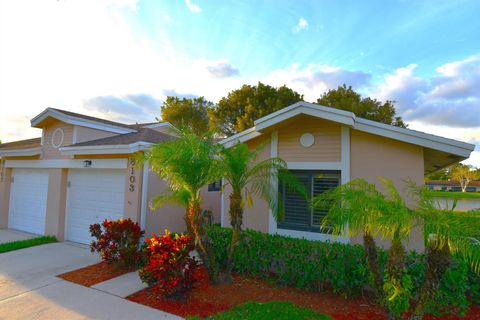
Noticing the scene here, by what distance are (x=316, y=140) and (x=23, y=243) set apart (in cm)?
1046

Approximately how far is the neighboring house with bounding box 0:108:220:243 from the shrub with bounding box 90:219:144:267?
1059 millimetres

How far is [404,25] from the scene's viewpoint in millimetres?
8148

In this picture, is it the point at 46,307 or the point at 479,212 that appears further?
the point at 46,307

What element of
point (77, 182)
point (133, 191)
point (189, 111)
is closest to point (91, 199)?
point (77, 182)

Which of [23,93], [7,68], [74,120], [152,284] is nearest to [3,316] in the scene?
[152,284]

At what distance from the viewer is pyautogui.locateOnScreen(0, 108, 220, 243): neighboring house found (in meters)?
8.30

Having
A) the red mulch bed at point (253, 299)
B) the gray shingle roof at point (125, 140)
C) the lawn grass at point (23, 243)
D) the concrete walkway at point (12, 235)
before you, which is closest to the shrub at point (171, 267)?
the red mulch bed at point (253, 299)

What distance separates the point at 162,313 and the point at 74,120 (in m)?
8.53

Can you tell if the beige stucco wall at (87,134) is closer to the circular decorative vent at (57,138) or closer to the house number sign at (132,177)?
the circular decorative vent at (57,138)

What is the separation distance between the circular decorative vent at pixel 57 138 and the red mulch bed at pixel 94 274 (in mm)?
5860

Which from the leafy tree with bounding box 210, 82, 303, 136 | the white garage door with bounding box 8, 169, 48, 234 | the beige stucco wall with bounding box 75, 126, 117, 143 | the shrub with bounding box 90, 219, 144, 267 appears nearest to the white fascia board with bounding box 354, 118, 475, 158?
the shrub with bounding box 90, 219, 144, 267

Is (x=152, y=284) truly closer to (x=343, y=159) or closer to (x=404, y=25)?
(x=343, y=159)

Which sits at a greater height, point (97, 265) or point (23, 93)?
point (23, 93)

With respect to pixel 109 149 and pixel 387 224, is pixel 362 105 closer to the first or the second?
pixel 109 149
